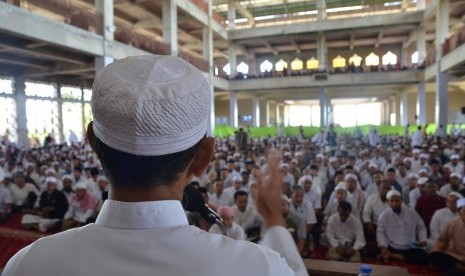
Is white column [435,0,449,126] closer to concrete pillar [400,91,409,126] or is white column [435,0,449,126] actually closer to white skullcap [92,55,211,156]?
concrete pillar [400,91,409,126]

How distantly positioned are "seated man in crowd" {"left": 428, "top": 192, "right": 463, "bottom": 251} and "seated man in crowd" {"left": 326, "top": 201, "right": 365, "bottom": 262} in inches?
34.0

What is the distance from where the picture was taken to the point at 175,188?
70 centimetres

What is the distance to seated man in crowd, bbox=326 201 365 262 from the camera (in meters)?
4.48

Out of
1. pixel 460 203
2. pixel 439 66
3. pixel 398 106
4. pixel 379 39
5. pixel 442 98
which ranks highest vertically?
pixel 379 39

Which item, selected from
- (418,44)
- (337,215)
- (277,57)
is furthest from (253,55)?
(337,215)

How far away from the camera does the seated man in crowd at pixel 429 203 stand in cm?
496

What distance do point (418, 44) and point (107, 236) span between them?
19883 mm

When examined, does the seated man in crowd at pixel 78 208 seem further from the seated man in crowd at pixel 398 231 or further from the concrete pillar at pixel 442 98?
the concrete pillar at pixel 442 98

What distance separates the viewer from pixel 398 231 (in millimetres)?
4578

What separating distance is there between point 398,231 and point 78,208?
446 centimetres

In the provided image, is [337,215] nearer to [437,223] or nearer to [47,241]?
[437,223]

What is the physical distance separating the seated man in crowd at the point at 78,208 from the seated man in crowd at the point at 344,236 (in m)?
3.42

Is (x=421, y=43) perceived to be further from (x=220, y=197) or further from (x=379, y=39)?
(x=220, y=197)

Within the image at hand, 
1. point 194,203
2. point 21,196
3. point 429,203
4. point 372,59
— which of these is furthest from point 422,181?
point 372,59
